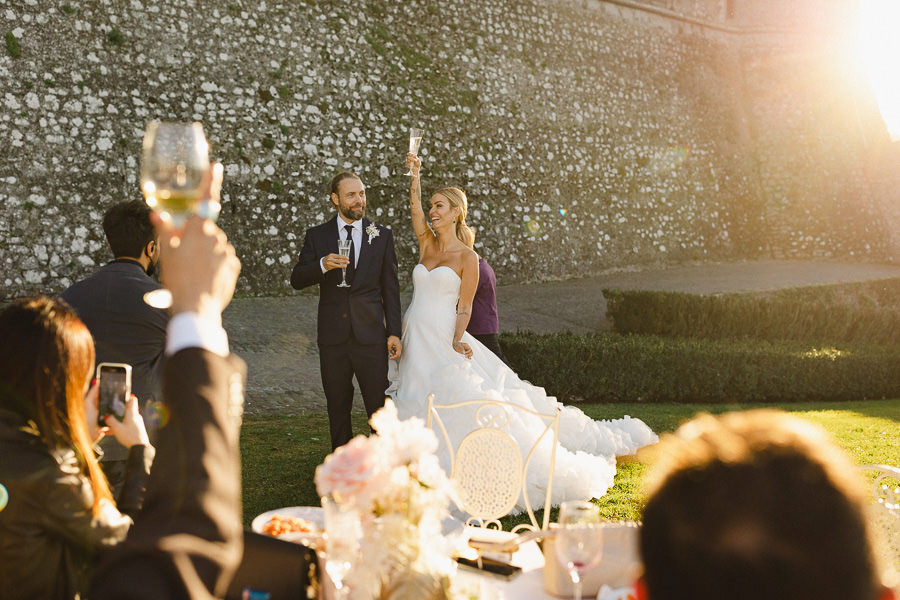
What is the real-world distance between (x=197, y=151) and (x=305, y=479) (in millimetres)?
4743

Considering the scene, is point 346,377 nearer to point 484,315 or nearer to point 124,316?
point 484,315

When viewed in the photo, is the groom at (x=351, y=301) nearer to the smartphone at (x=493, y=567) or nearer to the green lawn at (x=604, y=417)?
the green lawn at (x=604, y=417)

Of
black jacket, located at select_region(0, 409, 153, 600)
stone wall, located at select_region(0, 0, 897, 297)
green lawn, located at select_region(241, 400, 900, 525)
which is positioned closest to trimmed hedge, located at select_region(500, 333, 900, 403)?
green lawn, located at select_region(241, 400, 900, 525)

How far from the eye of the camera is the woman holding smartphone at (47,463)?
6.04 ft

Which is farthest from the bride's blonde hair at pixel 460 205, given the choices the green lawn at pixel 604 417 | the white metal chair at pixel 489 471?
the white metal chair at pixel 489 471

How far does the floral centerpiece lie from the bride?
12.2 feet

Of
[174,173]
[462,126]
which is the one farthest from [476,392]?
[462,126]

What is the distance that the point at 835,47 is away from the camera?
24609mm

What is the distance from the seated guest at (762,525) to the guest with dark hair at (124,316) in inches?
110

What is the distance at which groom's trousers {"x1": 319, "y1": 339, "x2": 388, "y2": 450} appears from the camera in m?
5.46

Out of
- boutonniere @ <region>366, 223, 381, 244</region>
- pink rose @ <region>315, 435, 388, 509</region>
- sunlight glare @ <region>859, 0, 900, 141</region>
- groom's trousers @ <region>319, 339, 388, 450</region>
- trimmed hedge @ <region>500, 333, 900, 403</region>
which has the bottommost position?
trimmed hedge @ <region>500, 333, 900, 403</region>

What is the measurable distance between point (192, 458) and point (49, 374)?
115 cm

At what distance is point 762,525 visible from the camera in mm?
871

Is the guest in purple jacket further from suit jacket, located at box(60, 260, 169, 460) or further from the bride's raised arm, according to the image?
suit jacket, located at box(60, 260, 169, 460)
